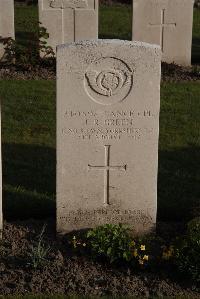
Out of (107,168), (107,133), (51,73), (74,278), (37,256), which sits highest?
(51,73)

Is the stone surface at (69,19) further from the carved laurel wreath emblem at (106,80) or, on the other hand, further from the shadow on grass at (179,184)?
the carved laurel wreath emblem at (106,80)

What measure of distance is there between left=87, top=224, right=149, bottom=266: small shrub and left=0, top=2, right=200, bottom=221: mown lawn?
909 millimetres

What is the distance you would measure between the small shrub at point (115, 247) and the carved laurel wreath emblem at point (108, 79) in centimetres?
111

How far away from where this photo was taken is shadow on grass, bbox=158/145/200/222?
7094 millimetres

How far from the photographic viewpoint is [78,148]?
20.6 ft

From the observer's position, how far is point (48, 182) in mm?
7727

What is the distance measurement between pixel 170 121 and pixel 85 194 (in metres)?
3.55

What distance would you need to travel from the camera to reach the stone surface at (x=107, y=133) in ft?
19.9

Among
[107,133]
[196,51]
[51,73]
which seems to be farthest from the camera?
[196,51]

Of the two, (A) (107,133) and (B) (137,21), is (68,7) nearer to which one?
(B) (137,21)

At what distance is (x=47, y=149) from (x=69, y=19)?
14.3 ft

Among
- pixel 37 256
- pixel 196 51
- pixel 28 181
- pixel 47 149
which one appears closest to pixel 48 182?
pixel 28 181

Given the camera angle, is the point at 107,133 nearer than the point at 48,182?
Yes

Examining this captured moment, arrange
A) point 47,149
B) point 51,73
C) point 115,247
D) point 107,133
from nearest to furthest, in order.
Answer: point 115,247, point 107,133, point 47,149, point 51,73
